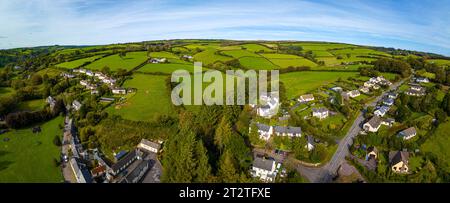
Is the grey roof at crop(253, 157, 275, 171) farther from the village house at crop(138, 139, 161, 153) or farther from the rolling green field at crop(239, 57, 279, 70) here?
the rolling green field at crop(239, 57, 279, 70)

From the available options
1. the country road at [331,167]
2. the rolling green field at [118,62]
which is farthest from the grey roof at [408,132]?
the rolling green field at [118,62]

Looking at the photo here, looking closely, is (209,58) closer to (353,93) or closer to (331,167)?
(353,93)

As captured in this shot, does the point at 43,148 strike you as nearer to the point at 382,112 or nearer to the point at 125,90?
the point at 125,90

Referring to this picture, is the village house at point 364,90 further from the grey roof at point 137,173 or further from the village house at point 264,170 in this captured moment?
the grey roof at point 137,173

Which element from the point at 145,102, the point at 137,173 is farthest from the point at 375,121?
the point at 145,102

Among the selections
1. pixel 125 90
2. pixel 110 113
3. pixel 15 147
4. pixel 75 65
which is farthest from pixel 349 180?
pixel 75 65
